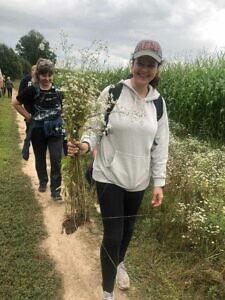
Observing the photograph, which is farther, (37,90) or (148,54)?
(37,90)

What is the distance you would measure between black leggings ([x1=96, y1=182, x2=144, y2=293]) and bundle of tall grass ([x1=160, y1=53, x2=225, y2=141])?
5.33 metres

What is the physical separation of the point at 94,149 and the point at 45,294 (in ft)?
4.97

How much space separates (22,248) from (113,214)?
6.24 ft

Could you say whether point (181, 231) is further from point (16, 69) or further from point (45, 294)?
point (16, 69)

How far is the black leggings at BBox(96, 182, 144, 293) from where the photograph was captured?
129 inches

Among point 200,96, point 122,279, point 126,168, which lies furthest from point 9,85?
point 126,168

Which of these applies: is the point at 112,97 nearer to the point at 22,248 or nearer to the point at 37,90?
the point at 22,248

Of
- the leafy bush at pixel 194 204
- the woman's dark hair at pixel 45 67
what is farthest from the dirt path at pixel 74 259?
the woman's dark hair at pixel 45 67

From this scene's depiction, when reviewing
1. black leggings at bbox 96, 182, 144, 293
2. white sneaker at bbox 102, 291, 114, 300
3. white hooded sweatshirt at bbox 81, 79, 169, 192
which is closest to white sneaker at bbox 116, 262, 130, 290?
white sneaker at bbox 102, 291, 114, 300

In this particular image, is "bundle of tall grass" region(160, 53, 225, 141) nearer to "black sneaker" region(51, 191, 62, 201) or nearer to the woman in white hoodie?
"black sneaker" region(51, 191, 62, 201)

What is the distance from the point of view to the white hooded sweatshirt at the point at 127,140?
319 centimetres

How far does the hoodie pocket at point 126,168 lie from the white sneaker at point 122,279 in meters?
1.13

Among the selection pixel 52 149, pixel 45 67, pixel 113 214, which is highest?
pixel 45 67

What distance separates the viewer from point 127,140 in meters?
3.21
